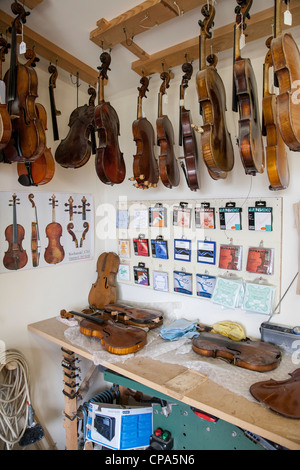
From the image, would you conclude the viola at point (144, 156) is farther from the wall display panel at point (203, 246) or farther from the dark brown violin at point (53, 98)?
the dark brown violin at point (53, 98)

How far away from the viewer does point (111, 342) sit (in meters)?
1.77

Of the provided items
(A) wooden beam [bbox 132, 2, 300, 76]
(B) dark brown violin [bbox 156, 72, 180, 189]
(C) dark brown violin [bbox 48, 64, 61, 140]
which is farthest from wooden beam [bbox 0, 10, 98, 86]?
(B) dark brown violin [bbox 156, 72, 180, 189]

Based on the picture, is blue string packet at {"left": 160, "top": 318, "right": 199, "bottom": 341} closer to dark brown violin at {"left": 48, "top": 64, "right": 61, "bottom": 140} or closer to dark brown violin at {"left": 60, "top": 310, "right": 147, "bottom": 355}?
dark brown violin at {"left": 60, "top": 310, "right": 147, "bottom": 355}

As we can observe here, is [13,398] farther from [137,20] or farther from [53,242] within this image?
[137,20]

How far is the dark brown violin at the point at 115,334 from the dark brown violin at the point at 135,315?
0.11 meters

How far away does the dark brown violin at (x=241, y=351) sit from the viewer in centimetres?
154

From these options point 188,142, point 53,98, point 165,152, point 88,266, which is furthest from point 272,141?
point 88,266

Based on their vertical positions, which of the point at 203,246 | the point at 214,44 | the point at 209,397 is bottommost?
the point at 209,397

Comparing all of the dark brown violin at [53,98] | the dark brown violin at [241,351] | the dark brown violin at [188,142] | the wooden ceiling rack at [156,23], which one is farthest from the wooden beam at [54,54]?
the dark brown violin at [241,351]

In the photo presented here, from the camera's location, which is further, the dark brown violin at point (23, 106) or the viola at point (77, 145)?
the viola at point (77, 145)

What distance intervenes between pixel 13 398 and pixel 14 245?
101cm

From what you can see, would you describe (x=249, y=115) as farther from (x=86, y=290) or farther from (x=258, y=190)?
(x=86, y=290)

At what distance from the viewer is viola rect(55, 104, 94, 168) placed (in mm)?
2043

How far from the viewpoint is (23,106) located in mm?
1646
